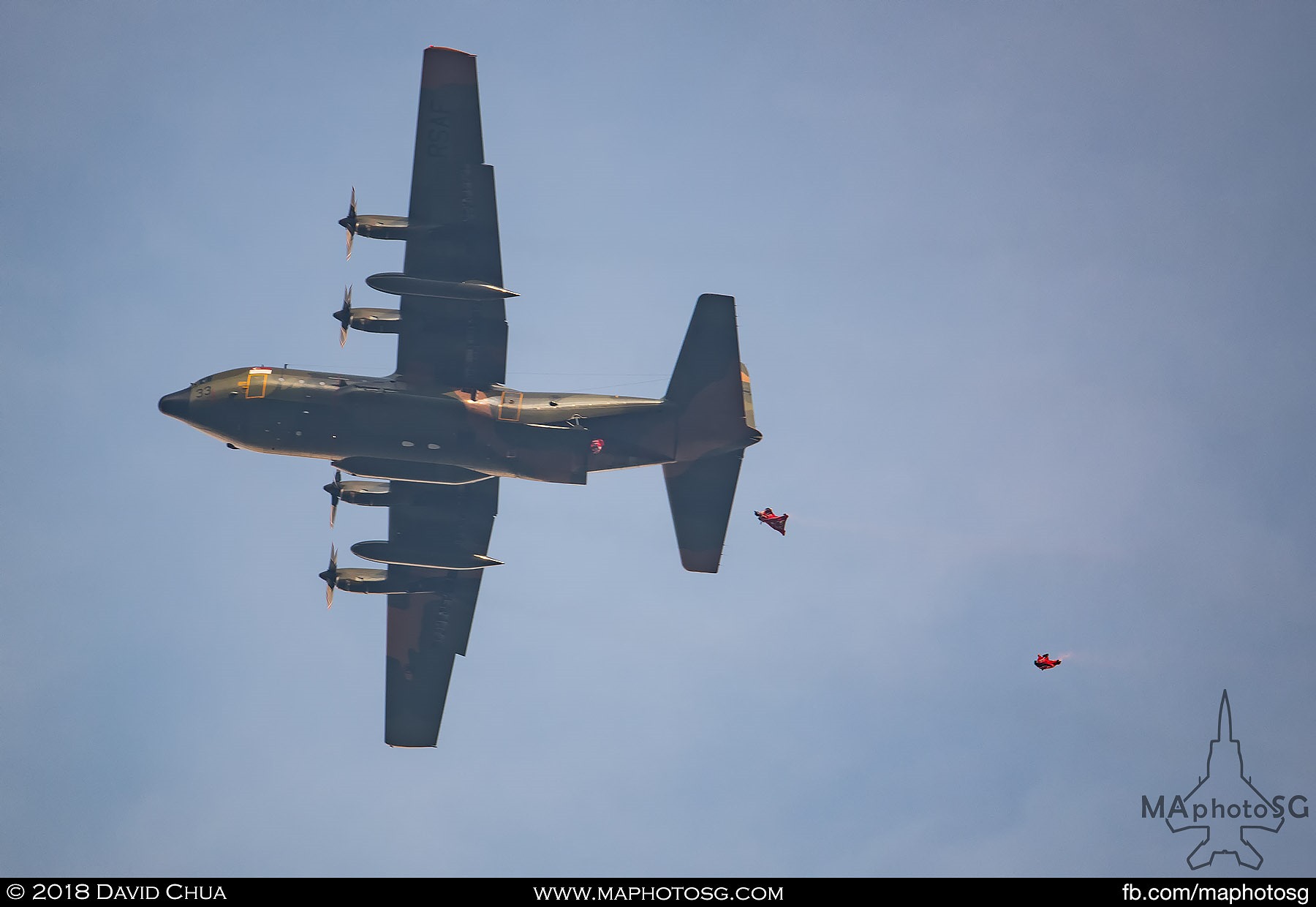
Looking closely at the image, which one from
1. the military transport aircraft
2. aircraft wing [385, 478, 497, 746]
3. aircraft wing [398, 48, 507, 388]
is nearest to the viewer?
aircraft wing [398, 48, 507, 388]

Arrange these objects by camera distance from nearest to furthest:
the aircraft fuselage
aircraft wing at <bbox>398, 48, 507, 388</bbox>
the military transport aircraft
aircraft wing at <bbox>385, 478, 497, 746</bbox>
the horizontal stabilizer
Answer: aircraft wing at <bbox>398, 48, 507, 388</bbox>, the military transport aircraft, the aircraft fuselage, the horizontal stabilizer, aircraft wing at <bbox>385, 478, 497, 746</bbox>

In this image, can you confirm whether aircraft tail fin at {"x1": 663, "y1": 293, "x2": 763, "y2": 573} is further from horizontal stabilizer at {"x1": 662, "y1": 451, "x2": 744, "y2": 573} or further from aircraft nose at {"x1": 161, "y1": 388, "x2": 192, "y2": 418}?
aircraft nose at {"x1": 161, "y1": 388, "x2": 192, "y2": 418}

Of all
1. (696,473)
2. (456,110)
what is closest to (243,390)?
(456,110)

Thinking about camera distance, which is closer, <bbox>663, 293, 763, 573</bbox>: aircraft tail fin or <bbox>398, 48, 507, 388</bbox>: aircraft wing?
<bbox>398, 48, 507, 388</bbox>: aircraft wing

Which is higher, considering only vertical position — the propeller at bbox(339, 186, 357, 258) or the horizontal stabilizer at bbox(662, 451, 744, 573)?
the propeller at bbox(339, 186, 357, 258)

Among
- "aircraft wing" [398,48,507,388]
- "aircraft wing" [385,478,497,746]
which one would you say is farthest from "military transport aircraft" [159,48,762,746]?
"aircraft wing" [385,478,497,746]

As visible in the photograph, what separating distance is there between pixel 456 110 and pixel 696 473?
14.6 m

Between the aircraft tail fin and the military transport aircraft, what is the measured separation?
0.05 metres

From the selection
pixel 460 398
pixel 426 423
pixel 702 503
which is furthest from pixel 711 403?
pixel 426 423

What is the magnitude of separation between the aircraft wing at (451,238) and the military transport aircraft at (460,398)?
39 mm

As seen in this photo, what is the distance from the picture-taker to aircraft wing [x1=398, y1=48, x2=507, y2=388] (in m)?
40.4

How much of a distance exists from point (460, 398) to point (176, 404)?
9.68 metres

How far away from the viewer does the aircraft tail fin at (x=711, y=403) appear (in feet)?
137

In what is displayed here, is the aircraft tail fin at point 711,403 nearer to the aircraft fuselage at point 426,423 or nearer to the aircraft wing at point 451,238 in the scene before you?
the aircraft fuselage at point 426,423
